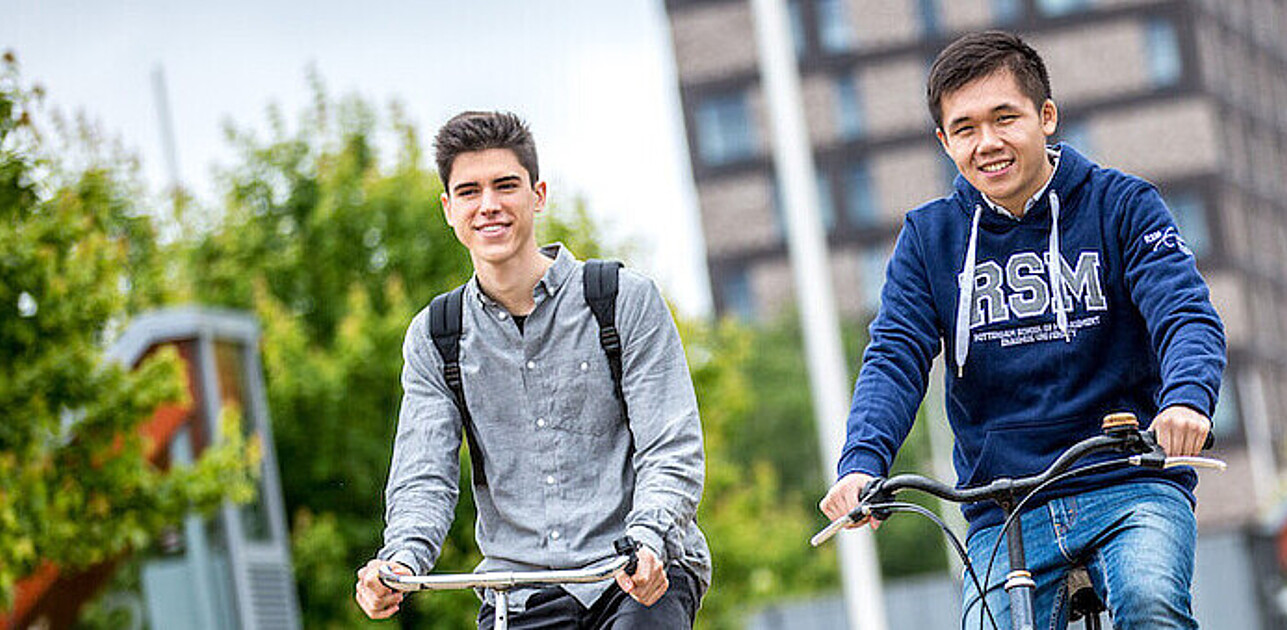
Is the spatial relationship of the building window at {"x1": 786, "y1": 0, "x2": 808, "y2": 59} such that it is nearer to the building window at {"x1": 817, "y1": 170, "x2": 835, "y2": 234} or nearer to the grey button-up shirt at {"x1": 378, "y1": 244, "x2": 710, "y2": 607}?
the building window at {"x1": 817, "y1": 170, "x2": 835, "y2": 234}

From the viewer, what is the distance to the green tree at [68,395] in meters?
14.0

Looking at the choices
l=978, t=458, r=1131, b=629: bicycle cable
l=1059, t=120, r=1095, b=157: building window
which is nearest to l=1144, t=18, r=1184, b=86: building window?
l=1059, t=120, r=1095, b=157: building window

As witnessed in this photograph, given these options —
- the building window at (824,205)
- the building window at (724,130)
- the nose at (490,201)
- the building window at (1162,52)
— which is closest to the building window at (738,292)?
the building window at (824,205)

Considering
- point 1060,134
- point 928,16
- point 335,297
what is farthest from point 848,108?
point 335,297

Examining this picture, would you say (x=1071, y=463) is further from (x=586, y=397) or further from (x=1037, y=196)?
(x=586, y=397)

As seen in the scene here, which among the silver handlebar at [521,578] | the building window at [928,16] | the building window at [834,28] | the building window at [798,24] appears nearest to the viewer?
the silver handlebar at [521,578]

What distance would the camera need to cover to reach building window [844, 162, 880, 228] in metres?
86.6

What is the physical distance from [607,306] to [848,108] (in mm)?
82412

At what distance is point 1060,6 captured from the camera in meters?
85.9

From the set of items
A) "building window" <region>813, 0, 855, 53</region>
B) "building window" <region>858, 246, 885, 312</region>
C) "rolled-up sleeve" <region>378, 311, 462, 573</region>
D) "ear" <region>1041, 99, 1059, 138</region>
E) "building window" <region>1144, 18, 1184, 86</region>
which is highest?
"building window" <region>813, 0, 855, 53</region>

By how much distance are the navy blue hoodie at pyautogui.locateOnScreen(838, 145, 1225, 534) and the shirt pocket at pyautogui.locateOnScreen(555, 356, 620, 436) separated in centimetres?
66

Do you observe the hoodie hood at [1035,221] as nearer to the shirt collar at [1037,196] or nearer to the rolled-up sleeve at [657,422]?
the shirt collar at [1037,196]

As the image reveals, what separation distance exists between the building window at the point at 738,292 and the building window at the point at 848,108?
264 inches

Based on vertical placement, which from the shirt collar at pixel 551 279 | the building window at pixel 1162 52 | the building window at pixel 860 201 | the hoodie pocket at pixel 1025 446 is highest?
the building window at pixel 1162 52
